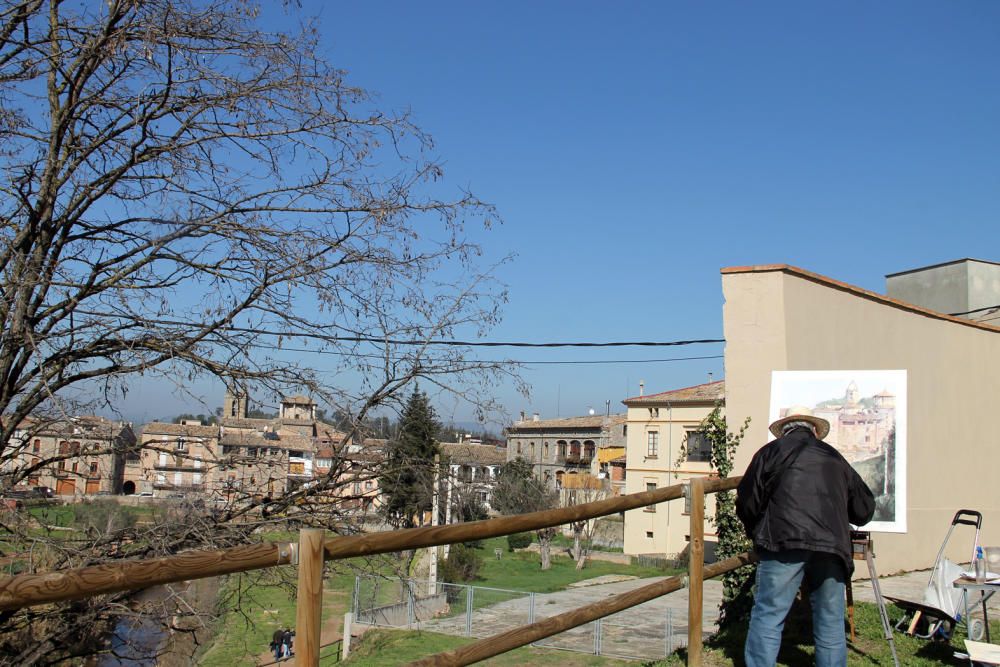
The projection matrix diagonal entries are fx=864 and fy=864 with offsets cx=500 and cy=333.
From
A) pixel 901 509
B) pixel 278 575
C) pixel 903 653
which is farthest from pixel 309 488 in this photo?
pixel 901 509

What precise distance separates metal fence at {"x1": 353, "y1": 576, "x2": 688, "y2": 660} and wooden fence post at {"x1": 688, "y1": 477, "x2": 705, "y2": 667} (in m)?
2.43

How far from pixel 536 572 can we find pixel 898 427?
3288 centimetres

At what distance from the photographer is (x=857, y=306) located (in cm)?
944

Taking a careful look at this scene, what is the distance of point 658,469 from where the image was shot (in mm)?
41875

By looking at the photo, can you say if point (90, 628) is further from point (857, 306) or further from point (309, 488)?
point (857, 306)

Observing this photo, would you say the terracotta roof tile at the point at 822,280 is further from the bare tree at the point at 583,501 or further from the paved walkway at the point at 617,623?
the bare tree at the point at 583,501

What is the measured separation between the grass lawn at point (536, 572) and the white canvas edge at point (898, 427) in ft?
76.2

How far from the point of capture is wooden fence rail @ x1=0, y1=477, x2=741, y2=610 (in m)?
1.92

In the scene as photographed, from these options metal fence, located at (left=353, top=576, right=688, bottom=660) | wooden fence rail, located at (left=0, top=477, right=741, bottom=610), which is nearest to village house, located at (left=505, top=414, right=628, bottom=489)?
metal fence, located at (left=353, top=576, right=688, bottom=660)

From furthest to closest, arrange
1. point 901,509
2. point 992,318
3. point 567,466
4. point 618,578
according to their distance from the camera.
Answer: point 567,466
point 618,578
point 992,318
point 901,509

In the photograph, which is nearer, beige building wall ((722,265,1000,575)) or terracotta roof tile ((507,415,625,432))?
beige building wall ((722,265,1000,575))

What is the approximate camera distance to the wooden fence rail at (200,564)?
192 cm

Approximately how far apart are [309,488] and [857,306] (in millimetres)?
6742

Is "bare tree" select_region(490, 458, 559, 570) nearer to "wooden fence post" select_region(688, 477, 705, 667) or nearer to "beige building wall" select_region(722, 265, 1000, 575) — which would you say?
"wooden fence post" select_region(688, 477, 705, 667)
